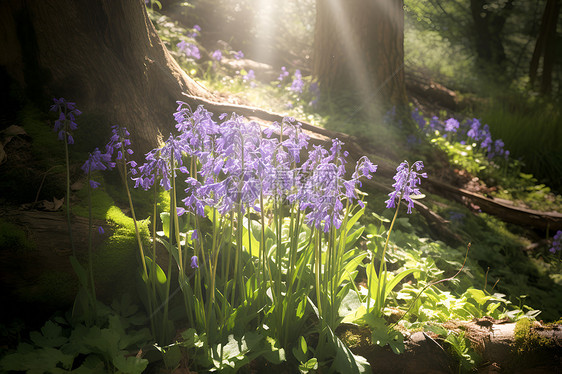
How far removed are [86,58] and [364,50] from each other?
4644 millimetres

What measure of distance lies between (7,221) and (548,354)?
11.0ft

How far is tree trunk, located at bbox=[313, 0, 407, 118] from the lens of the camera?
19.9 feet

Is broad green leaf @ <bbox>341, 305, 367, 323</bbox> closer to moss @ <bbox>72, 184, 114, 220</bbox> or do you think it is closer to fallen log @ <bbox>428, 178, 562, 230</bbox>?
moss @ <bbox>72, 184, 114, 220</bbox>

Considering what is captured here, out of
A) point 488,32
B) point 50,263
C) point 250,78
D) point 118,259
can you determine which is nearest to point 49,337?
point 50,263

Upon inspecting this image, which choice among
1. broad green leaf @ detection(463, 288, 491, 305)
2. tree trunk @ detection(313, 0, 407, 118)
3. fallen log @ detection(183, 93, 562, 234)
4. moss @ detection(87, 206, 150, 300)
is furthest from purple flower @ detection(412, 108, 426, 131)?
moss @ detection(87, 206, 150, 300)

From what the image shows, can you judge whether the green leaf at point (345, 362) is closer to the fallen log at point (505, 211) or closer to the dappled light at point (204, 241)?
the dappled light at point (204, 241)

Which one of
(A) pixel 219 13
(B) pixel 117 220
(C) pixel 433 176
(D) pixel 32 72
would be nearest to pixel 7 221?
(B) pixel 117 220

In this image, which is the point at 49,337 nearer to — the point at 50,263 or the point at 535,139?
the point at 50,263

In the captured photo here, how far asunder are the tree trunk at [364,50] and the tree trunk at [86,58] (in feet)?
12.8

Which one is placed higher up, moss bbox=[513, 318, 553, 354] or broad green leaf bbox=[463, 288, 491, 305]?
moss bbox=[513, 318, 553, 354]

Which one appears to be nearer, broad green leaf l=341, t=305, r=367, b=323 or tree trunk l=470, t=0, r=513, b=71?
broad green leaf l=341, t=305, r=367, b=323

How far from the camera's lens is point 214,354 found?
181cm

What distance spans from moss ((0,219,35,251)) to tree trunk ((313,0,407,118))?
5.30 meters

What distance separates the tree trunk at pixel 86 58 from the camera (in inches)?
108
